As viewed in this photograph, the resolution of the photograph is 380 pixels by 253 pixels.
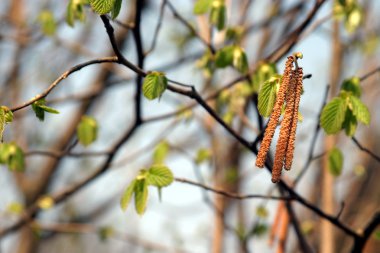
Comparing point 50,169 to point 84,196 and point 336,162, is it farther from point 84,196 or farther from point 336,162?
point 336,162

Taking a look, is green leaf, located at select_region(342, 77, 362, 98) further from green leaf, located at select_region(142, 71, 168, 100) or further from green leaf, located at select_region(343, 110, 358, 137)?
green leaf, located at select_region(142, 71, 168, 100)

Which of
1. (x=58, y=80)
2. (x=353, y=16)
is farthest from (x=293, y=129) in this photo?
(x=353, y=16)

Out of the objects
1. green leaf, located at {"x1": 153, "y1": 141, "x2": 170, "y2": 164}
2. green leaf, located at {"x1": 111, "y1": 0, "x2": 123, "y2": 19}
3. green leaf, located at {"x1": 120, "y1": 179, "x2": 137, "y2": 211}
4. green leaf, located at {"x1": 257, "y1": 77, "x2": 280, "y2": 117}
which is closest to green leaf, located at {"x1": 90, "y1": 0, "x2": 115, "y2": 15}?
green leaf, located at {"x1": 111, "y1": 0, "x2": 123, "y2": 19}

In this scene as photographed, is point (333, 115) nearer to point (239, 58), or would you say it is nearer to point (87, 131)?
point (239, 58)

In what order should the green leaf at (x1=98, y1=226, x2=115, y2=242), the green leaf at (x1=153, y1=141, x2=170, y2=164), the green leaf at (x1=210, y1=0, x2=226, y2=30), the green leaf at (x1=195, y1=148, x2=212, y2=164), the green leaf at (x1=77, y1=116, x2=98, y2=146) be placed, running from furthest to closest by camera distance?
the green leaf at (x1=98, y1=226, x2=115, y2=242)
the green leaf at (x1=195, y1=148, x2=212, y2=164)
the green leaf at (x1=153, y1=141, x2=170, y2=164)
the green leaf at (x1=77, y1=116, x2=98, y2=146)
the green leaf at (x1=210, y1=0, x2=226, y2=30)

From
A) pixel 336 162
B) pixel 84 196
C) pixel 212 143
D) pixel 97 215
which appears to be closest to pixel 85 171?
pixel 97 215

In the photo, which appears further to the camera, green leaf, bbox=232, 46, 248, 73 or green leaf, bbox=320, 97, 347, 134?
green leaf, bbox=232, 46, 248, 73

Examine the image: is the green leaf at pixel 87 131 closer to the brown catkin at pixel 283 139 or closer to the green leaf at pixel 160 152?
the green leaf at pixel 160 152
